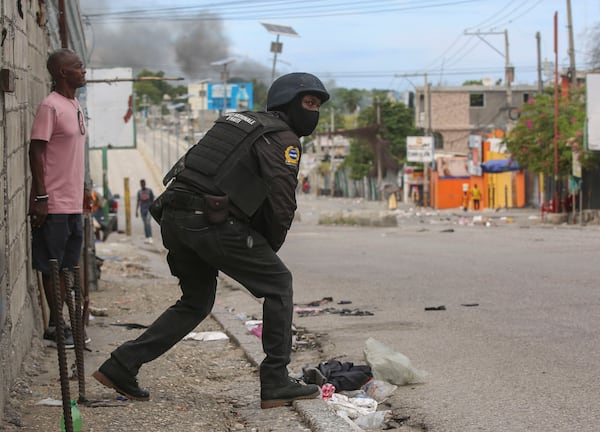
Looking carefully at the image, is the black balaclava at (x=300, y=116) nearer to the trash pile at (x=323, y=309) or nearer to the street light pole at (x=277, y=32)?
the trash pile at (x=323, y=309)

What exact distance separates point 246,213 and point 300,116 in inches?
23.5

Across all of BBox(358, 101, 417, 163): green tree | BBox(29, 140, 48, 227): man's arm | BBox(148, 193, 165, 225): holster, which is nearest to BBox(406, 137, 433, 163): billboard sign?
BBox(358, 101, 417, 163): green tree

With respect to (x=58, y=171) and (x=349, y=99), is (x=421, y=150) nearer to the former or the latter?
(x=58, y=171)

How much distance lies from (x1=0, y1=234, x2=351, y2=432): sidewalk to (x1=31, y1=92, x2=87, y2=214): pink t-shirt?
1006mm

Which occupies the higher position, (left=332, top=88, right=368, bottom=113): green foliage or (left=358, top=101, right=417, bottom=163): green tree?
(left=332, top=88, right=368, bottom=113): green foliage

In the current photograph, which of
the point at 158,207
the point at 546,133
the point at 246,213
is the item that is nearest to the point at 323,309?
the point at 158,207

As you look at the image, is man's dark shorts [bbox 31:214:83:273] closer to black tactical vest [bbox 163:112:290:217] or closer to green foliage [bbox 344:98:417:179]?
black tactical vest [bbox 163:112:290:217]

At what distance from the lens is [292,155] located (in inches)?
203

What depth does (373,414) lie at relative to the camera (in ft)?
17.4

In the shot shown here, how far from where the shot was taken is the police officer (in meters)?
5.13

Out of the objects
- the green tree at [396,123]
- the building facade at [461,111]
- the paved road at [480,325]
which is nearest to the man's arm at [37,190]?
the paved road at [480,325]

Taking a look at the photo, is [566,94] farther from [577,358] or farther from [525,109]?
[577,358]

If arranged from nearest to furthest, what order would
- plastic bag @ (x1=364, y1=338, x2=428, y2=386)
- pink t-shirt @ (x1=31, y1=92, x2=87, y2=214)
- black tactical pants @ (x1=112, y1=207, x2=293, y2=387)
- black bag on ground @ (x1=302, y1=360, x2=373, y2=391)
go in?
1. black tactical pants @ (x1=112, y1=207, x2=293, y2=387)
2. black bag on ground @ (x1=302, y1=360, x2=373, y2=391)
3. plastic bag @ (x1=364, y1=338, x2=428, y2=386)
4. pink t-shirt @ (x1=31, y1=92, x2=87, y2=214)

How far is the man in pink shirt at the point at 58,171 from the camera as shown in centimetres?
636
